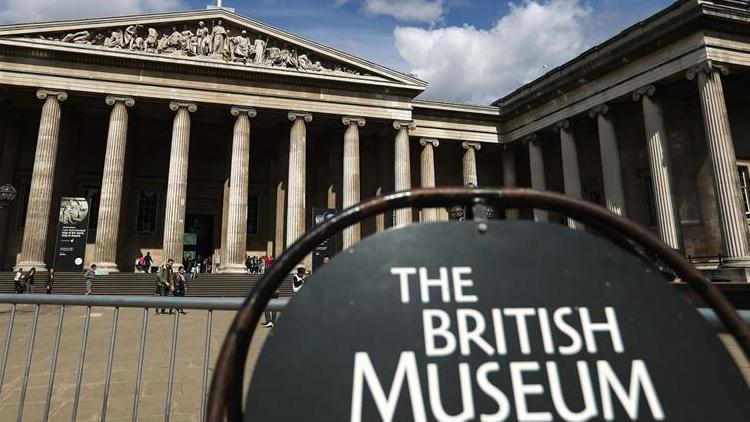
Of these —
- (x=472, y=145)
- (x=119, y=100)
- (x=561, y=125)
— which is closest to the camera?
(x=119, y=100)

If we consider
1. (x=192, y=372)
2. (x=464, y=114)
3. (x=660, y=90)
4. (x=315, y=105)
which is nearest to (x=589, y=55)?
(x=660, y=90)

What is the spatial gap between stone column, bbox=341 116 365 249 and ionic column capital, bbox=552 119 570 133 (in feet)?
38.7

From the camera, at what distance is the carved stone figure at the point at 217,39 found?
24406 millimetres

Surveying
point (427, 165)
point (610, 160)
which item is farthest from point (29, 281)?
point (610, 160)

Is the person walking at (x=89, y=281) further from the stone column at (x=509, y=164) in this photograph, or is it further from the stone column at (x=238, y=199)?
the stone column at (x=509, y=164)

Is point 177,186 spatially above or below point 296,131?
below

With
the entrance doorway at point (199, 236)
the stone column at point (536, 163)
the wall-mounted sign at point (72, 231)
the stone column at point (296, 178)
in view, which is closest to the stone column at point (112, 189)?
the wall-mounted sign at point (72, 231)

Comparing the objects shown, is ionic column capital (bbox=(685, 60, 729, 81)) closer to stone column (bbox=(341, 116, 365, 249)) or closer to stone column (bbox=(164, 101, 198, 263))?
stone column (bbox=(341, 116, 365, 249))

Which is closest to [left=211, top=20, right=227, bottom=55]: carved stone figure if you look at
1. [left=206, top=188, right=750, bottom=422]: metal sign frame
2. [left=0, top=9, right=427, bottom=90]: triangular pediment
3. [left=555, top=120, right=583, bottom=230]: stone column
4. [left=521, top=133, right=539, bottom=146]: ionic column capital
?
[left=0, top=9, right=427, bottom=90]: triangular pediment

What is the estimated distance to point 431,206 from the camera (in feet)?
4.62

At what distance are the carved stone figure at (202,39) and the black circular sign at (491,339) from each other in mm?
26338

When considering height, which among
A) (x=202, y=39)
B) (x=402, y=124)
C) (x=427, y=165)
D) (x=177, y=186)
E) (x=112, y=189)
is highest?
(x=202, y=39)

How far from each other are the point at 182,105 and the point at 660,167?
Result: 24.5m

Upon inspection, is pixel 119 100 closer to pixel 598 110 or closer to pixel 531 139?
pixel 531 139
